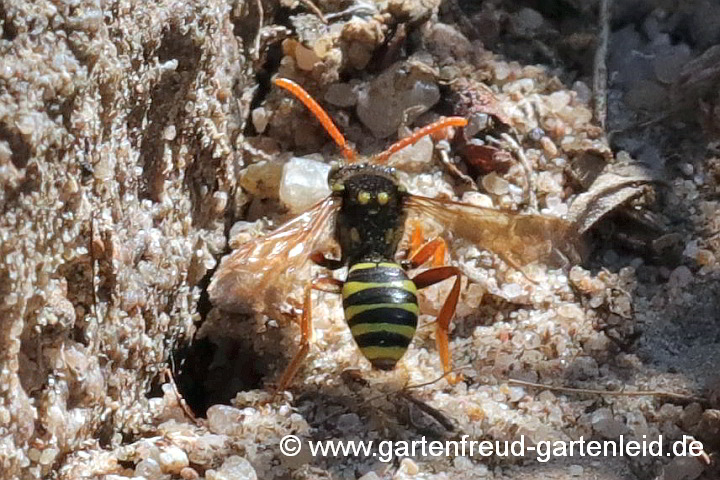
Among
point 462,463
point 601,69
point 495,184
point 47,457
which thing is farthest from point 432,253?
point 47,457

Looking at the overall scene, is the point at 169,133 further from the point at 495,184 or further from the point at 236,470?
the point at 495,184

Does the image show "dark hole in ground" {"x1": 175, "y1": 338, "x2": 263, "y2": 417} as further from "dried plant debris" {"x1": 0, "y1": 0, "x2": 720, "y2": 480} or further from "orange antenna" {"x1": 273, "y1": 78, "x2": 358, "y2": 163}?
"orange antenna" {"x1": 273, "y1": 78, "x2": 358, "y2": 163}

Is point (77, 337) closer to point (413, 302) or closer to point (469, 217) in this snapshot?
point (413, 302)

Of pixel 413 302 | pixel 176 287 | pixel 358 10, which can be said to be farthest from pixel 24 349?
pixel 358 10

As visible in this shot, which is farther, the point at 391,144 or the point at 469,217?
the point at 391,144

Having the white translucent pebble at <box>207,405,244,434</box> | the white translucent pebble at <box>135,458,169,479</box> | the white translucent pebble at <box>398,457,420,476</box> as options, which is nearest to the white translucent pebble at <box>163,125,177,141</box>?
the white translucent pebble at <box>207,405,244,434</box>

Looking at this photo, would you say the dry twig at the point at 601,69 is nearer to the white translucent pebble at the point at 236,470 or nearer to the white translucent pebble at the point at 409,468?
the white translucent pebble at the point at 409,468
